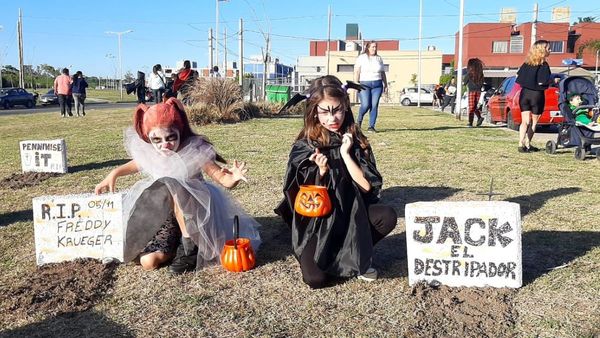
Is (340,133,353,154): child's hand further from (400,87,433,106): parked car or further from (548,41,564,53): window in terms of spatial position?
(548,41,564,53): window

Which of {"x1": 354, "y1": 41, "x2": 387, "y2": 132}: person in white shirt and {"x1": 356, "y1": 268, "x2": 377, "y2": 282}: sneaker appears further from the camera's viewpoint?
{"x1": 354, "y1": 41, "x2": 387, "y2": 132}: person in white shirt

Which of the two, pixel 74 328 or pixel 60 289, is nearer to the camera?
pixel 74 328

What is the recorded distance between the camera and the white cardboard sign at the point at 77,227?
131 inches

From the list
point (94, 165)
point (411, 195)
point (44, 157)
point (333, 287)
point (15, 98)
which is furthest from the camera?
point (15, 98)

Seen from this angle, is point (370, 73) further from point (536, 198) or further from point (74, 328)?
point (74, 328)

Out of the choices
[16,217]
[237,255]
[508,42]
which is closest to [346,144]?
[237,255]

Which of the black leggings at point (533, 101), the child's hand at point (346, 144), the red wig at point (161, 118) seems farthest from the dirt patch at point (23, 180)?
the black leggings at point (533, 101)

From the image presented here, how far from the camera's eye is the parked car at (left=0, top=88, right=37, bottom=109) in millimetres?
32156

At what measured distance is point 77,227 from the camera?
3363mm

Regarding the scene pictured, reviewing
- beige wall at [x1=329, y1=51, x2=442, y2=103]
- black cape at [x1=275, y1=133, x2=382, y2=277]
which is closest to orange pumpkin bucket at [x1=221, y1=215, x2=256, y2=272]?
black cape at [x1=275, y1=133, x2=382, y2=277]

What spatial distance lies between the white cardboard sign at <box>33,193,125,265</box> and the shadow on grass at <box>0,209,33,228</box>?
1257mm

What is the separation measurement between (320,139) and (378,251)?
96cm

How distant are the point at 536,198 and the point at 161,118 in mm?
3560

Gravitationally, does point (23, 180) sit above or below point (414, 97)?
below
